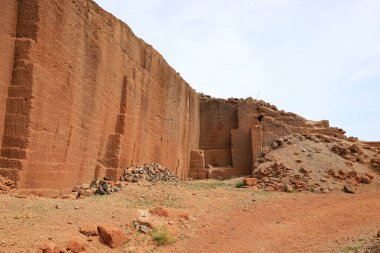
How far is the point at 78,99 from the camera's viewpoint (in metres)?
9.42

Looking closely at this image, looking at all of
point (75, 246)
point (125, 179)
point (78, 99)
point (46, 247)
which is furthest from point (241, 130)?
point (46, 247)

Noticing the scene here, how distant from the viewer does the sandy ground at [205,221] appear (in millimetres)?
6031

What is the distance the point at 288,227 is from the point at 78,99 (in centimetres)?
580

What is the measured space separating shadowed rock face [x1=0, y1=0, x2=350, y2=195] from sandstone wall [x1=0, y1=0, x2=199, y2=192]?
0.07 feet

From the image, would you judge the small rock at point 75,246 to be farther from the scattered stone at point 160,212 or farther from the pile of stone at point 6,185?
the scattered stone at point 160,212

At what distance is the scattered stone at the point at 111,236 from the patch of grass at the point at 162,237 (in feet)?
1.86

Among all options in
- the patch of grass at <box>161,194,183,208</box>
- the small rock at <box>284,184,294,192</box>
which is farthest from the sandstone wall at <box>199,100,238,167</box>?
the patch of grass at <box>161,194,183,208</box>

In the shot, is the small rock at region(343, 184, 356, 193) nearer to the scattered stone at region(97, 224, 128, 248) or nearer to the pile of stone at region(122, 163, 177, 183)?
the pile of stone at region(122, 163, 177, 183)

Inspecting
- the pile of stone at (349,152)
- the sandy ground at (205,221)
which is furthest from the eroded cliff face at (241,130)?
the sandy ground at (205,221)

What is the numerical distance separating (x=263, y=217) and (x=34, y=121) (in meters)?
5.69

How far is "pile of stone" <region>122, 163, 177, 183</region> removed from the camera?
1181cm

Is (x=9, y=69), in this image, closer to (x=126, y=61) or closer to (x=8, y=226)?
(x=8, y=226)

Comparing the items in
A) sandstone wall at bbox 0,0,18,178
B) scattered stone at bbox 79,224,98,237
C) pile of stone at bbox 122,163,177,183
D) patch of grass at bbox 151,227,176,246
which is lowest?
patch of grass at bbox 151,227,176,246

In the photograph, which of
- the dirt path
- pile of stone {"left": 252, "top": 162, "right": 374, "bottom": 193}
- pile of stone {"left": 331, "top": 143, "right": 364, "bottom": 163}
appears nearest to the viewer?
the dirt path
